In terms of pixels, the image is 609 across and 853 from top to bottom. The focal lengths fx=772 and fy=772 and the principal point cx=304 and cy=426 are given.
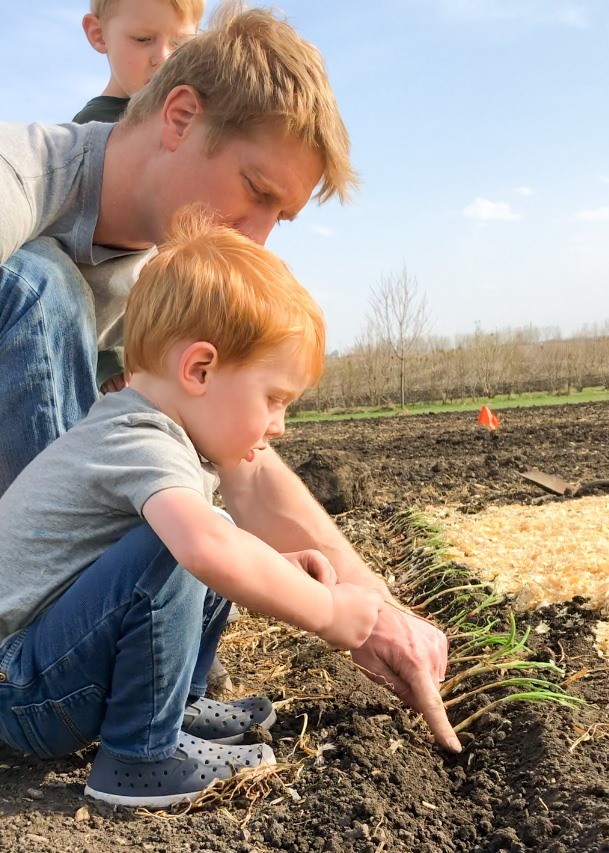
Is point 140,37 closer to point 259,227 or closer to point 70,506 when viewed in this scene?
point 259,227

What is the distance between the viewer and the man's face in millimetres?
2160

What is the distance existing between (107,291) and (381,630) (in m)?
1.36

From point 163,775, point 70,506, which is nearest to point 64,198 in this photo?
point 70,506

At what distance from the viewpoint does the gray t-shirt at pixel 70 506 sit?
162 centimetres

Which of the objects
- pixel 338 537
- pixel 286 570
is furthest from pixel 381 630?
pixel 286 570

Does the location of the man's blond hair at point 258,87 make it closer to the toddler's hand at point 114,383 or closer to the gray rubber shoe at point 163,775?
the toddler's hand at point 114,383

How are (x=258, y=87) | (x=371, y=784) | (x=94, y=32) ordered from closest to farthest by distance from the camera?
(x=371, y=784) → (x=258, y=87) → (x=94, y=32)

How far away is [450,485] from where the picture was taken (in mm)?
6434

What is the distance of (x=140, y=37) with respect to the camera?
309 cm

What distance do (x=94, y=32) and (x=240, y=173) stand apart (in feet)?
5.31

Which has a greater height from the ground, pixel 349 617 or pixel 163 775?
pixel 349 617

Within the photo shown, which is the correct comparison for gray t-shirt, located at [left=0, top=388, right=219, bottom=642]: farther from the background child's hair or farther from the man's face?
the man's face

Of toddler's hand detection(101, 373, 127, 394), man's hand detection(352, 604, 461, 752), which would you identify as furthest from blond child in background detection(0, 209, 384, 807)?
toddler's hand detection(101, 373, 127, 394)

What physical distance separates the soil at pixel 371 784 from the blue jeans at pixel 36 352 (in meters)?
0.85
